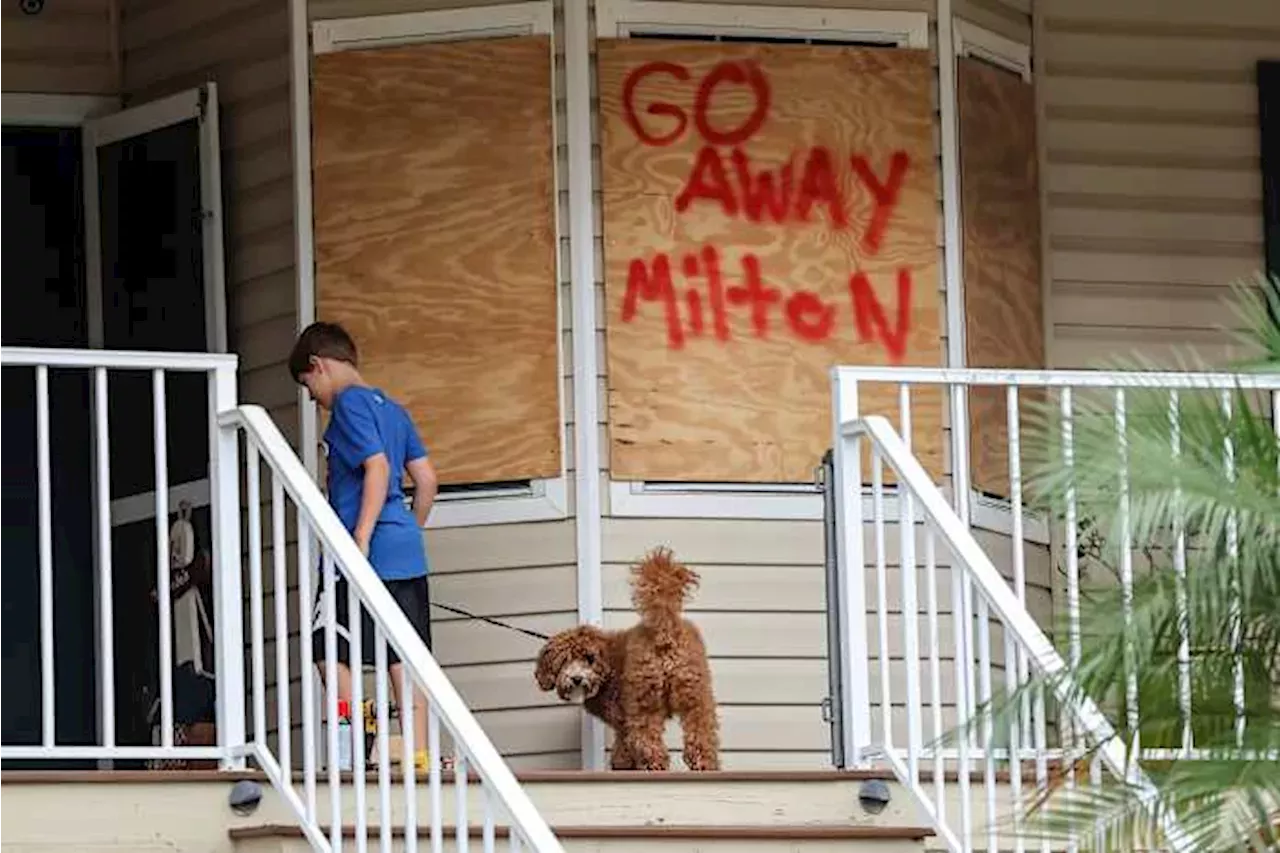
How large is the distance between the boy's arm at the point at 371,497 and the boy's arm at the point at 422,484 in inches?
9.4

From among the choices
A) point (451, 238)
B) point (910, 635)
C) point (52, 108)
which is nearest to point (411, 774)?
point (910, 635)

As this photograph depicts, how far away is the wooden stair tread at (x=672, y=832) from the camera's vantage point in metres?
8.51

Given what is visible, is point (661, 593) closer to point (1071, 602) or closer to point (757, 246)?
point (757, 246)

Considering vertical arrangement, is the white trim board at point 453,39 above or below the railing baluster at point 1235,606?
above

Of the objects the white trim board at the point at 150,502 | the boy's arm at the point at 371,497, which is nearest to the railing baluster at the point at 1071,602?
the boy's arm at the point at 371,497

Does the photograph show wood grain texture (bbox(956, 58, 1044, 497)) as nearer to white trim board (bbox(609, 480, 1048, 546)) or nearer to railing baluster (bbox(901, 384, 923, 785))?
white trim board (bbox(609, 480, 1048, 546))

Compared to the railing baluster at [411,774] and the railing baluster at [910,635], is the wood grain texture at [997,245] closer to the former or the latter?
the railing baluster at [910,635]

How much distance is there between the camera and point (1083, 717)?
765cm

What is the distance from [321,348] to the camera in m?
9.80

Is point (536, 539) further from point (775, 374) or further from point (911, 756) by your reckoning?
point (911, 756)

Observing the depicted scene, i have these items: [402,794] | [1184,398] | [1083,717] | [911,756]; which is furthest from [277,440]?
[1184,398]

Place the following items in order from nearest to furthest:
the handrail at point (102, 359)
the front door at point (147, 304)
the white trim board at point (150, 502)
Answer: the handrail at point (102, 359)
the white trim board at point (150, 502)
the front door at point (147, 304)

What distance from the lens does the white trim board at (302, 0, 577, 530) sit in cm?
1082

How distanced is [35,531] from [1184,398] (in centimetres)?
615
